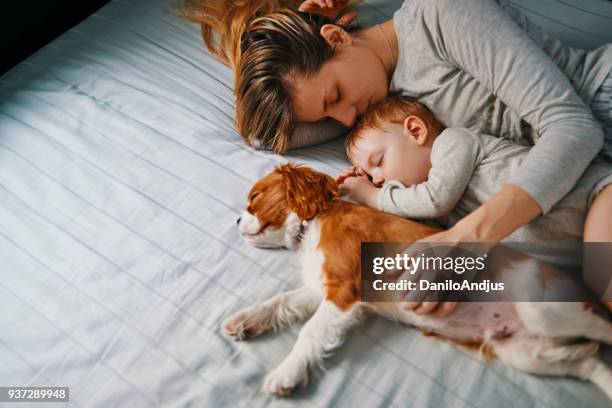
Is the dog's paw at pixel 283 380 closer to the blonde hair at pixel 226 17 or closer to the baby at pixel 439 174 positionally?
the baby at pixel 439 174

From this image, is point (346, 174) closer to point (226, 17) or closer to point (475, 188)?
point (475, 188)

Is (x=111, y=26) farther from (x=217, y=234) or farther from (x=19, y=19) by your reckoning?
(x=217, y=234)

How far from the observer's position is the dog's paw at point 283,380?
2.70 feet

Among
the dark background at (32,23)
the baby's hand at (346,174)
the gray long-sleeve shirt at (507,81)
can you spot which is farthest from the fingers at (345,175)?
the dark background at (32,23)

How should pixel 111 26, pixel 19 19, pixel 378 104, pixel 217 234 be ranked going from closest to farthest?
pixel 217 234
pixel 378 104
pixel 19 19
pixel 111 26

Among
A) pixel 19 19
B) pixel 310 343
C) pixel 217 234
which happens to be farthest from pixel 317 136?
pixel 19 19

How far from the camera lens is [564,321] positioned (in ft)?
2.70

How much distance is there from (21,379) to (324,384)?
52cm

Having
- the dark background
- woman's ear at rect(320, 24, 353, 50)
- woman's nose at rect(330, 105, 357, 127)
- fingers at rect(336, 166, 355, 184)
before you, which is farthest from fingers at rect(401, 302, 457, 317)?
the dark background

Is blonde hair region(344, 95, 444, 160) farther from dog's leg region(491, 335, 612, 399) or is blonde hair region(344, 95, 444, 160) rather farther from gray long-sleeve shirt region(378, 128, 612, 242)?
dog's leg region(491, 335, 612, 399)

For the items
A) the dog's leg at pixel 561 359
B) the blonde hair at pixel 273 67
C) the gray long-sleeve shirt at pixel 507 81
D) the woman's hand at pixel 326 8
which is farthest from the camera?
the woman's hand at pixel 326 8

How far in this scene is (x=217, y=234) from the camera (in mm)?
1028

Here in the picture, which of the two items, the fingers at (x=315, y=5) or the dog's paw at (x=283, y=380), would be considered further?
the fingers at (x=315, y=5)

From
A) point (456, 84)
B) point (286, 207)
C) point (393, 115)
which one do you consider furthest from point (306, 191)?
point (456, 84)
